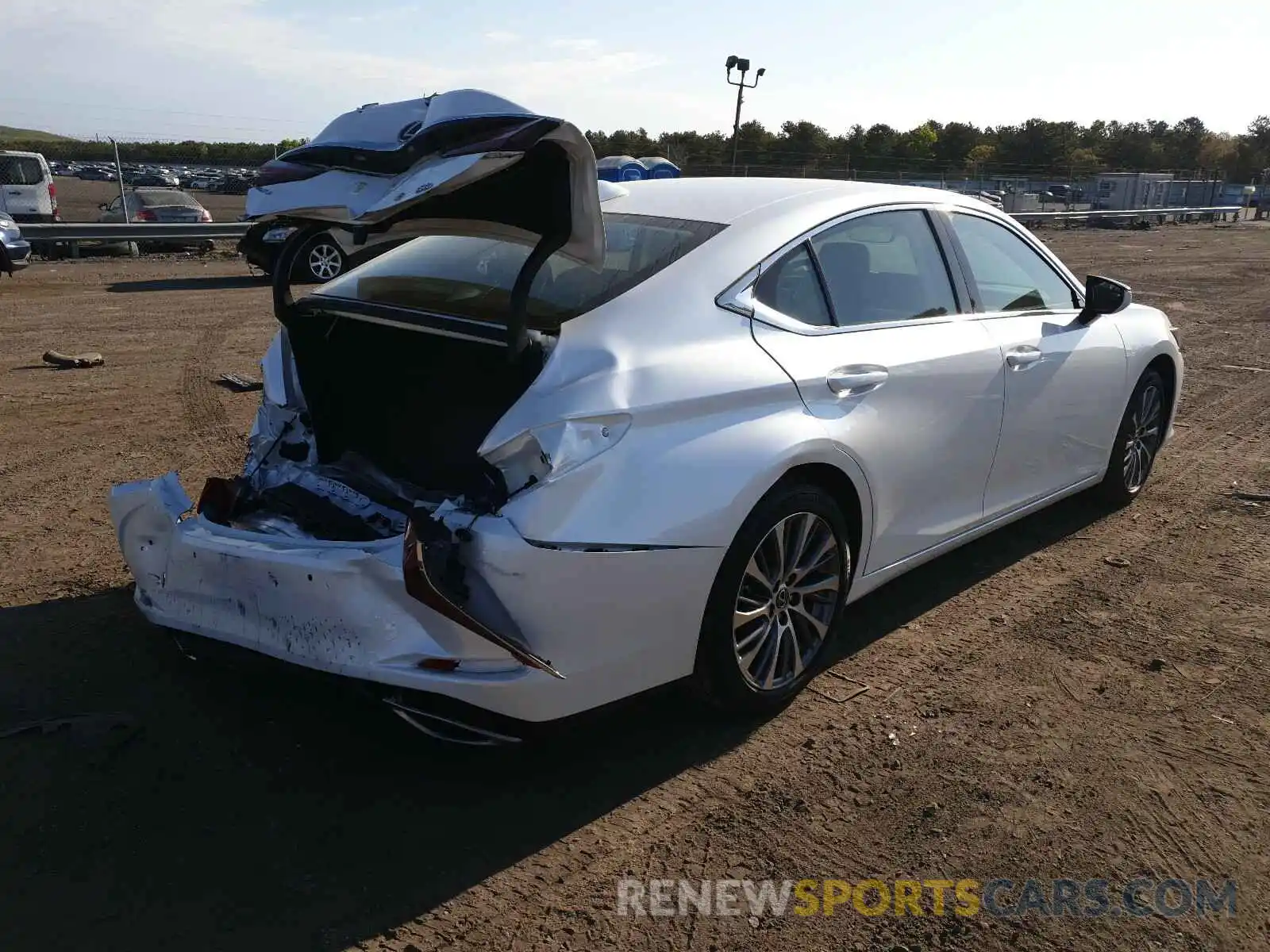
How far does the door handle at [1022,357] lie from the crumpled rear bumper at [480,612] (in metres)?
1.94

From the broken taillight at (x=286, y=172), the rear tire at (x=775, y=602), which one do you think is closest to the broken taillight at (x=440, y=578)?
the rear tire at (x=775, y=602)

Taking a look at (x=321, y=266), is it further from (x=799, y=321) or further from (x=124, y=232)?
(x=799, y=321)

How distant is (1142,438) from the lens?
221 inches

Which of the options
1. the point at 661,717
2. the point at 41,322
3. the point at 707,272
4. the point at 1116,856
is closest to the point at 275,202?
the point at 707,272

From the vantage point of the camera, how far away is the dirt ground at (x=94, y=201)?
29.3 metres

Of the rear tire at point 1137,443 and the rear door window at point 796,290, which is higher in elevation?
the rear door window at point 796,290

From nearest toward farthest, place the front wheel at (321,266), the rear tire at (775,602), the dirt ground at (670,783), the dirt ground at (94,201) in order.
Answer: the dirt ground at (670,783)
the rear tire at (775,602)
the front wheel at (321,266)
the dirt ground at (94,201)

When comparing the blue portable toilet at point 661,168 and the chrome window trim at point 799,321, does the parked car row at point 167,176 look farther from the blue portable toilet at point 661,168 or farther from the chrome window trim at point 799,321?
the chrome window trim at point 799,321

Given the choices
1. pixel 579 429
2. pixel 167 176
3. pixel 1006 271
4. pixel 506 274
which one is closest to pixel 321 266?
pixel 1006 271

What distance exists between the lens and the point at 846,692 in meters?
3.67

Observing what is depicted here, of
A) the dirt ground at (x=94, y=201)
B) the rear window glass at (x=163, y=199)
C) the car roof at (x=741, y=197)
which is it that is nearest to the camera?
the car roof at (x=741, y=197)

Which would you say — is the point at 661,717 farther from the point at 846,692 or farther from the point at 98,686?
the point at 98,686

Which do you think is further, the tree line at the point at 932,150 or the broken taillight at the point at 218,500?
the tree line at the point at 932,150

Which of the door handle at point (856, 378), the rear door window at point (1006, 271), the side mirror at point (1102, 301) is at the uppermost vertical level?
the rear door window at point (1006, 271)
